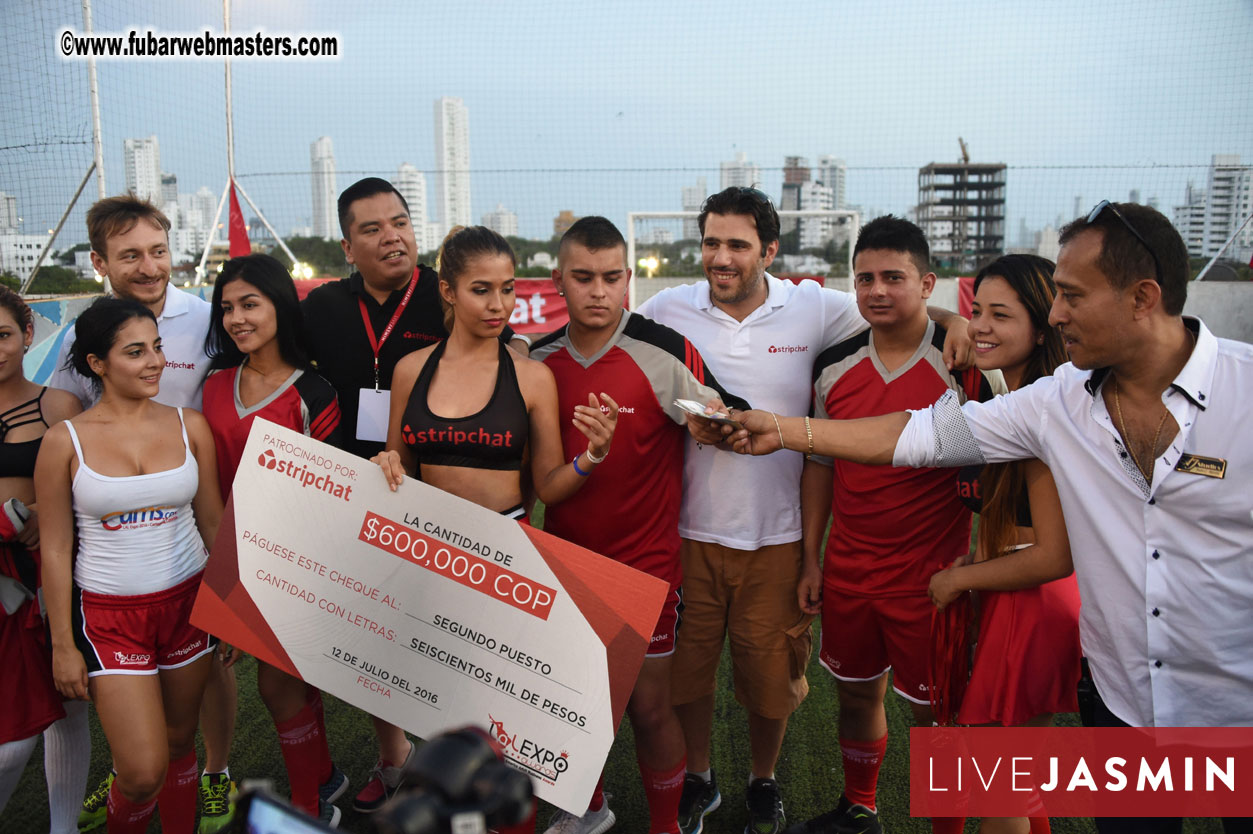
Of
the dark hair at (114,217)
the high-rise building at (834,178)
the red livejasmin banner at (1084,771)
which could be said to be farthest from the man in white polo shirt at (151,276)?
the high-rise building at (834,178)

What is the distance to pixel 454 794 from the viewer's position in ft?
2.50

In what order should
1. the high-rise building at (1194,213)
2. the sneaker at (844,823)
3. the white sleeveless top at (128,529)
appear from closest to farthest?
the white sleeveless top at (128,529) → the sneaker at (844,823) → the high-rise building at (1194,213)

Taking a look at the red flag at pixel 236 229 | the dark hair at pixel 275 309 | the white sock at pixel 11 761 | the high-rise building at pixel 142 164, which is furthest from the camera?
the red flag at pixel 236 229

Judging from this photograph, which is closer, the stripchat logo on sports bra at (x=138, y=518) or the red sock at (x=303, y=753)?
the stripchat logo on sports bra at (x=138, y=518)

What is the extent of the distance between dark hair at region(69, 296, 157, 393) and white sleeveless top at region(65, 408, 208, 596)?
243 millimetres

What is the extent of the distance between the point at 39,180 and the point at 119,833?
7.28 metres

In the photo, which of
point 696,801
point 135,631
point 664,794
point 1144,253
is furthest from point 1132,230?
point 135,631

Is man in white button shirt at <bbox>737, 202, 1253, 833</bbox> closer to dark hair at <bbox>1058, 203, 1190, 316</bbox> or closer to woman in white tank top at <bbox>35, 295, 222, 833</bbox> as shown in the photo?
dark hair at <bbox>1058, 203, 1190, 316</bbox>

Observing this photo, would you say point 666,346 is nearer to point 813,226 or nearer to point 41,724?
point 41,724

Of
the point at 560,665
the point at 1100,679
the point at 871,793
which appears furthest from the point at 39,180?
the point at 1100,679

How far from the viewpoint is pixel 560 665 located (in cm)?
236

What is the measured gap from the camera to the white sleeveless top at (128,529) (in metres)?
2.60

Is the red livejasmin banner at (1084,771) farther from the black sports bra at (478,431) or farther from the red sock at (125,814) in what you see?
the red sock at (125,814)

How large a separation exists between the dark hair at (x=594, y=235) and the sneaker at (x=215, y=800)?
2.57 m
